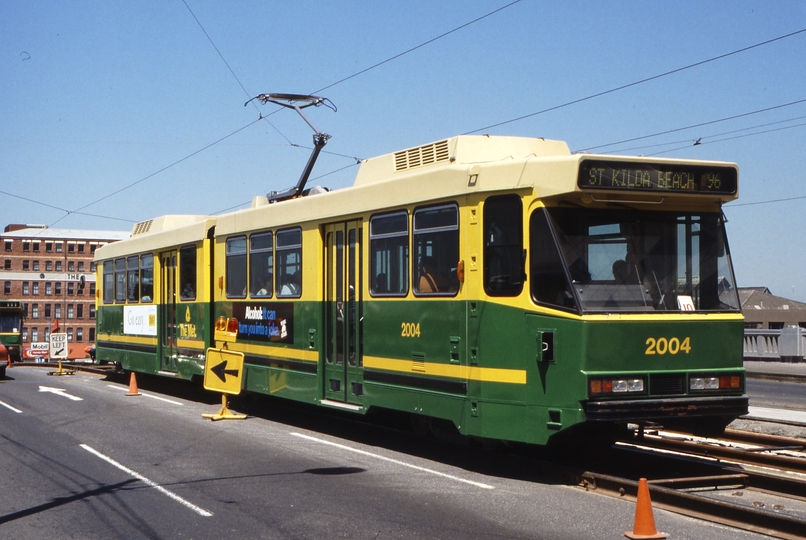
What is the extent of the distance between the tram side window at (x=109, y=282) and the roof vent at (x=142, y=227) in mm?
1286

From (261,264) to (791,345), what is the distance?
2198 centimetres

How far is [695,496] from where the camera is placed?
8.10 meters

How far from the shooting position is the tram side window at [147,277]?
66.5 ft

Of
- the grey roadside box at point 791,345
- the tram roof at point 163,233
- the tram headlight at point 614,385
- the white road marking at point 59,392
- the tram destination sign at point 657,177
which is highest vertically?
the tram roof at point 163,233

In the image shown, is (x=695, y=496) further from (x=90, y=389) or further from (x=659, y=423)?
(x=90, y=389)

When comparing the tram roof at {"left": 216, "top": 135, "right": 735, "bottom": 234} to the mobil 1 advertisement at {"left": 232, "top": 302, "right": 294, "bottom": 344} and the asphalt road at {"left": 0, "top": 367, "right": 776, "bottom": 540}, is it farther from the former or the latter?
the asphalt road at {"left": 0, "top": 367, "right": 776, "bottom": 540}

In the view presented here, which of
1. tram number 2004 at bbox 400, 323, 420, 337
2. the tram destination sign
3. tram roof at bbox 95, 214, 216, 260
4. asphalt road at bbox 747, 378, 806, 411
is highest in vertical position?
tram roof at bbox 95, 214, 216, 260

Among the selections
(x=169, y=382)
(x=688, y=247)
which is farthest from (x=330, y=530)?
(x=169, y=382)

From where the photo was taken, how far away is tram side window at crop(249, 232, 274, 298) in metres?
14.6

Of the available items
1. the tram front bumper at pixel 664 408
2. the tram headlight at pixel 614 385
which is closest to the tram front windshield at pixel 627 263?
the tram headlight at pixel 614 385

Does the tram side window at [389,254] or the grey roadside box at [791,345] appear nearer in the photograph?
the tram side window at [389,254]

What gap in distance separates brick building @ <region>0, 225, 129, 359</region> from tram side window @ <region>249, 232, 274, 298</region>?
330ft

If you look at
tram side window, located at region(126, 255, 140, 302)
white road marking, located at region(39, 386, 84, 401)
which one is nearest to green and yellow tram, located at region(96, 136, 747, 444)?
white road marking, located at region(39, 386, 84, 401)

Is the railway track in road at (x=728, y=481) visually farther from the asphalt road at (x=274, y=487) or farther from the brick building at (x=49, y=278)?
the brick building at (x=49, y=278)
